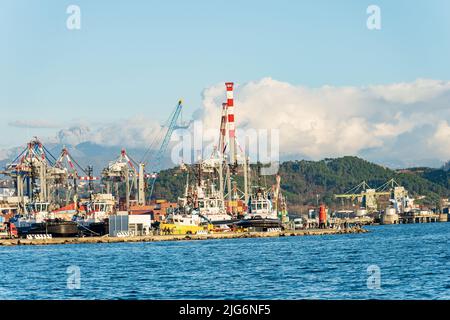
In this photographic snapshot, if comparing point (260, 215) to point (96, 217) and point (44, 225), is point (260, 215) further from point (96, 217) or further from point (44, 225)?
point (44, 225)

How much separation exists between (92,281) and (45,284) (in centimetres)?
233

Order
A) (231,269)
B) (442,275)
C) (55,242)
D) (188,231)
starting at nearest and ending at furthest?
(442,275) → (231,269) → (55,242) → (188,231)

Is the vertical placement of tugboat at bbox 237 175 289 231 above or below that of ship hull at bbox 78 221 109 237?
above

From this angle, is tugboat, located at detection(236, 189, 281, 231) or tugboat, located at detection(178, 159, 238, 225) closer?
tugboat, located at detection(236, 189, 281, 231)

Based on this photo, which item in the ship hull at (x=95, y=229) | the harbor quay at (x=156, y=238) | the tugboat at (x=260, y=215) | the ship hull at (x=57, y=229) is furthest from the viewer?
the tugboat at (x=260, y=215)

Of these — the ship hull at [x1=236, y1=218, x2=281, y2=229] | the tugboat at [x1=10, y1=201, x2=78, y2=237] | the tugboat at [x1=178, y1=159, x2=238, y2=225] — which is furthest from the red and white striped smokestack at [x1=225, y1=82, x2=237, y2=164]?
the tugboat at [x1=10, y1=201, x2=78, y2=237]

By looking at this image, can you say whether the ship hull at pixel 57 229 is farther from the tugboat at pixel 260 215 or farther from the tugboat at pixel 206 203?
the tugboat at pixel 206 203

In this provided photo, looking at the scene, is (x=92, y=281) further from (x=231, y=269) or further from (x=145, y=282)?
(x=231, y=269)

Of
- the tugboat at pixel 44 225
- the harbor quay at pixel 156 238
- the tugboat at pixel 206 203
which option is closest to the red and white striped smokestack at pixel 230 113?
the tugboat at pixel 206 203

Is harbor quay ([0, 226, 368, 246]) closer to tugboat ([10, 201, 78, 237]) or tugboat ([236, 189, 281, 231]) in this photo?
tugboat ([236, 189, 281, 231])

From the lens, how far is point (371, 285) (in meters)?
37.4
